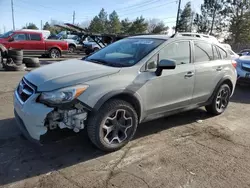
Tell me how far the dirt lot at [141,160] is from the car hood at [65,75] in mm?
664

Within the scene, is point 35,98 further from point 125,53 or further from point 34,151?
point 125,53

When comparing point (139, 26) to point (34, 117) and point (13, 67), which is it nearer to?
point (13, 67)

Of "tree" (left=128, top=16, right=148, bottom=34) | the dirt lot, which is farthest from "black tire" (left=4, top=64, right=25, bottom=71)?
"tree" (left=128, top=16, right=148, bottom=34)

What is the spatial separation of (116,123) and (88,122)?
0.45m

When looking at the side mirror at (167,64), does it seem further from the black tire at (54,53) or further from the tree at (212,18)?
the tree at (212,18)

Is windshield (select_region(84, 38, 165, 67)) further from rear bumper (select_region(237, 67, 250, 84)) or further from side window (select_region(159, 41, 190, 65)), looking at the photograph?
rear bumper (select_region(237, 67, 250, 84))

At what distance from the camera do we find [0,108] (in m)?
5.47

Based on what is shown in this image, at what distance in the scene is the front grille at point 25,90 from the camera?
3.40 m

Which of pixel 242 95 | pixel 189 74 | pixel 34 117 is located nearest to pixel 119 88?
pixel 34 117

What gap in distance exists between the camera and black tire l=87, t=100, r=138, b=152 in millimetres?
3449

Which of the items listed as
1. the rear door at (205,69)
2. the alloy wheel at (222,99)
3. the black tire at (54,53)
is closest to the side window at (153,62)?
the rear door at (205,69)

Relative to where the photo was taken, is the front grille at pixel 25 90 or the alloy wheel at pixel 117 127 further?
the alloy wheel at pixel 117 127

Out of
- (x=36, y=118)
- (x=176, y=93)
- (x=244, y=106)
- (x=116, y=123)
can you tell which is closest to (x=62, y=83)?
(x=36, y=118)

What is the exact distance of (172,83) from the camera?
4.26 metres
